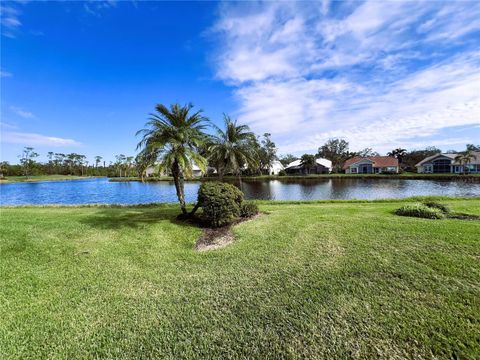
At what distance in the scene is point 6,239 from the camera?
7727 mm

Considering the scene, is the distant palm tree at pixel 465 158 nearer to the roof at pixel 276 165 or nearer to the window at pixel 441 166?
the window at pixel 441 166

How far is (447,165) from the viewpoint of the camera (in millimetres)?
57531

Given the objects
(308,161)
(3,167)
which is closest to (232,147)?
(308,161)

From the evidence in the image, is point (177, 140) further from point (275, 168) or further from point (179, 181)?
point (275, 168)

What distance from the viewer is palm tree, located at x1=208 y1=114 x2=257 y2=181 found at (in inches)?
602

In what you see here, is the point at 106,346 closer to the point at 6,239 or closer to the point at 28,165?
the point at 6,239

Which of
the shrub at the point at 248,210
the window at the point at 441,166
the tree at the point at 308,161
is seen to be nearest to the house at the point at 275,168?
the tree at the point at 308,161

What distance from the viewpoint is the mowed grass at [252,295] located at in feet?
11.0

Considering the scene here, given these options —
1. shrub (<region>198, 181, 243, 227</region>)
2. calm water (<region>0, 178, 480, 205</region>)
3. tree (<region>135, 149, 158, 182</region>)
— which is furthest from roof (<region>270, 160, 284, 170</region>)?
shrub (<region>198, 181, 243, 227</region>)

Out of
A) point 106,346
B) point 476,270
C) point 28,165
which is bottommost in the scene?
point 106,346

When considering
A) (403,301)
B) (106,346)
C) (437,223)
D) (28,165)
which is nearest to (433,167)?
(437,223)

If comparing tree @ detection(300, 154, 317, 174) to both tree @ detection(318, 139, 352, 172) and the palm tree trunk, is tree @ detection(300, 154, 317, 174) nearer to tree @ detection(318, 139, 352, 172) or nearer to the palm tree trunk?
tree @ detection(318, 139, 352, 172)

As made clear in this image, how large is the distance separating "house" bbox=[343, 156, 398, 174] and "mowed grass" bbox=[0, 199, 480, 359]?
60.5 m

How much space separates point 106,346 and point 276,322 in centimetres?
254
